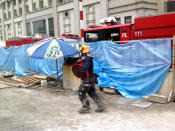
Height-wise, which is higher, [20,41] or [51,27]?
[51,27]

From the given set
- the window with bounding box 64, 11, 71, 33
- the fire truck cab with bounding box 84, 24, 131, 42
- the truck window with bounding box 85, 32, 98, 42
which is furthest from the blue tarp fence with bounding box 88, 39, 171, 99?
the window with bounding box 64, 11, 71, 33

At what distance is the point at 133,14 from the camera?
16328 millimetres

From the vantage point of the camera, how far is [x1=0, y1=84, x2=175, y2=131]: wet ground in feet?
13.9

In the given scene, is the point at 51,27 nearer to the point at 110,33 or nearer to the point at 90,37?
the point at 90,37

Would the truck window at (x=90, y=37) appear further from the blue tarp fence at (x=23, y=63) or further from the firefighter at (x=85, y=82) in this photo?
the firefighter at (x=85, y=82)

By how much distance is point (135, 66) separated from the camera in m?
6.59

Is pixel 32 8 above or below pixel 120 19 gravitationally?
above

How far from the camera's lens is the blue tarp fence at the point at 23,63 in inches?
398

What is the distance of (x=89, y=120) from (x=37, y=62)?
7.21 metres

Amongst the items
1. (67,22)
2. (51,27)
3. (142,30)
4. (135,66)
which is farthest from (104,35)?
(51,27)

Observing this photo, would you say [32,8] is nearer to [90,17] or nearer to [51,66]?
[90,17]

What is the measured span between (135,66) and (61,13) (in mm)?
19786

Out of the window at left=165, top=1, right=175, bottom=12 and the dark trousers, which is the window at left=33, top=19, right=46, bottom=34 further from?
the dark trousers

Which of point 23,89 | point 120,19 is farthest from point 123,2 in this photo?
point 23,89
